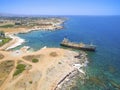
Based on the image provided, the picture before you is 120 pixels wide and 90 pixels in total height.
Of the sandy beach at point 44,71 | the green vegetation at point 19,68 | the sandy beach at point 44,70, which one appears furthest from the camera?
the green vegetation at point 19,68

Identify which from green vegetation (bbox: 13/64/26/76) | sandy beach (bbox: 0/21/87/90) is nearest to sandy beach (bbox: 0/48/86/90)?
sandy beach (bbox: 0/21/87/90)

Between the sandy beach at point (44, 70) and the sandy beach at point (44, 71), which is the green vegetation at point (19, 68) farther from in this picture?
the sandy beach at point (44, 71)

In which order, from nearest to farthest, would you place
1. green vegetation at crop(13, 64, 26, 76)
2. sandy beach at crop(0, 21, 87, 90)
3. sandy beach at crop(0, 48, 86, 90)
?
sandy beach at crop(0, 48, 86, 90) → sandy beach at crop(0, 21, 87, 90) → green vegetation at crop(13, 64, 26, 76)

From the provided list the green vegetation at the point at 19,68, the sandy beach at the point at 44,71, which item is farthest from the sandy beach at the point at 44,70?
the green vegetation at the point at 19,68

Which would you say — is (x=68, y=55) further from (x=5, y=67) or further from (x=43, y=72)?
(x=5, y=67)

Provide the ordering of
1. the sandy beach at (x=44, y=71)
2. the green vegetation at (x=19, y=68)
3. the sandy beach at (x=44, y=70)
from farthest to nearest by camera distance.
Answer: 1. the green vegetation at (x=19, y=68)
2. the sandy beach at (x=44, y=70)
3. the sandy beach at (x=44, y=71)

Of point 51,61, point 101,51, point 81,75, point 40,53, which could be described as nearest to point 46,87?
point 81,75

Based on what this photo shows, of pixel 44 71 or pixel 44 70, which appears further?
pixel 44 70

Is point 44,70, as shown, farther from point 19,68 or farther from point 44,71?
point 19,68

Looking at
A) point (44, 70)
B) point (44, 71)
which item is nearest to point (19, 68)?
point (44, 70)

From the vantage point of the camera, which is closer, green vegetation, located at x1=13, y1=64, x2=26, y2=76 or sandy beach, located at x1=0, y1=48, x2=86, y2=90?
sandy beach, located at x1=0, y1=48, x2=86, y2=90

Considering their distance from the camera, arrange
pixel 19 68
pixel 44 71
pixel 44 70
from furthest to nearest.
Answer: pixel 44 70 < pixel 19 68 < pixel 44 71

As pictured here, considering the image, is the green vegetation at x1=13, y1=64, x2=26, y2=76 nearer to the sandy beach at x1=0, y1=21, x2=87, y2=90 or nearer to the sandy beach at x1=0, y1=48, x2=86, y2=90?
the sandy beach at x1=0, y1=21, x2=87, y2=90
